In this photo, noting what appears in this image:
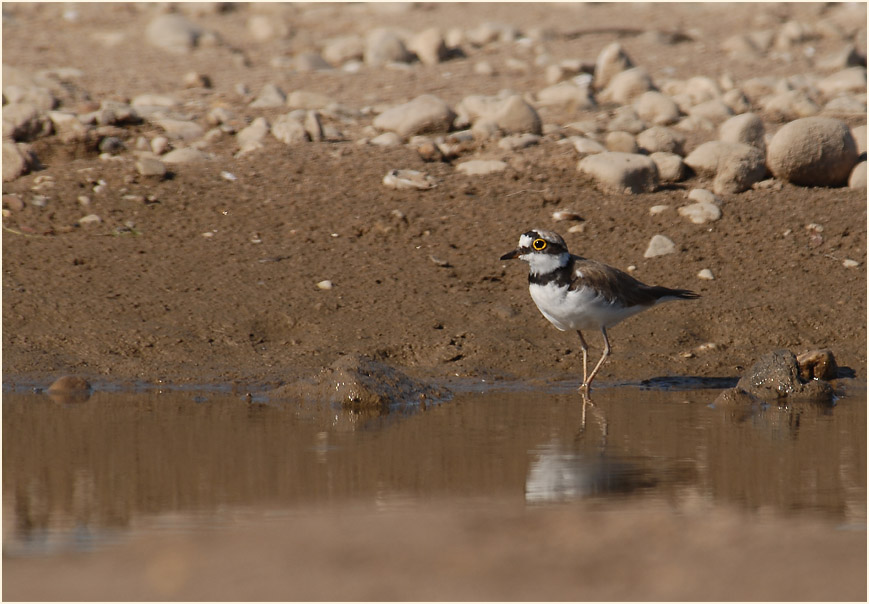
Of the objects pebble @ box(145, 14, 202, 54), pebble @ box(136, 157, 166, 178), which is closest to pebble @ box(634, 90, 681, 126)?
pebble @ box(136, 157, 166, 178)

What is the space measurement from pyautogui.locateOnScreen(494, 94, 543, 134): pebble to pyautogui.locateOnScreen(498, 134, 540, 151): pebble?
9.3 inches

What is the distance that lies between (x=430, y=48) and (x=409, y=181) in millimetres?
5247

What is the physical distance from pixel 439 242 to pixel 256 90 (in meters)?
4.70

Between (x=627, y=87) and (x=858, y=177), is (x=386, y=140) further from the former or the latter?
(x=858, y=177)

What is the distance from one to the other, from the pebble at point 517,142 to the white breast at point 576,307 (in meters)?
3.84

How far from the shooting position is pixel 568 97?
1343 centimetres

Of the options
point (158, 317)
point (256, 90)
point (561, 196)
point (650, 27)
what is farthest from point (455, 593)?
point (650, 27)

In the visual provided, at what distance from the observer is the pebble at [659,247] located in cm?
1005

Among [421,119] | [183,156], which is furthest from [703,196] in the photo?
[183,156]

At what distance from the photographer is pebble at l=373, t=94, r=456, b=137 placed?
12.1m

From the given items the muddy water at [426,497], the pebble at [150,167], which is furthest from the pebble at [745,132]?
the pebble at [150,167]

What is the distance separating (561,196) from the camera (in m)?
10.9

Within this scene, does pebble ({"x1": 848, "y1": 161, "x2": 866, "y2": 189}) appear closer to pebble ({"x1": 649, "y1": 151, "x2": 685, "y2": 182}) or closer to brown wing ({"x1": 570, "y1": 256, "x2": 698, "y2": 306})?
pebble ({"x1": 649, "y1": 151, "x2": 685, "y2": 182})

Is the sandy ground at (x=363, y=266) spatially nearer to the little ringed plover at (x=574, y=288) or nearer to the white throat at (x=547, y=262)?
the little ringed plover at (x=574, y=288)
